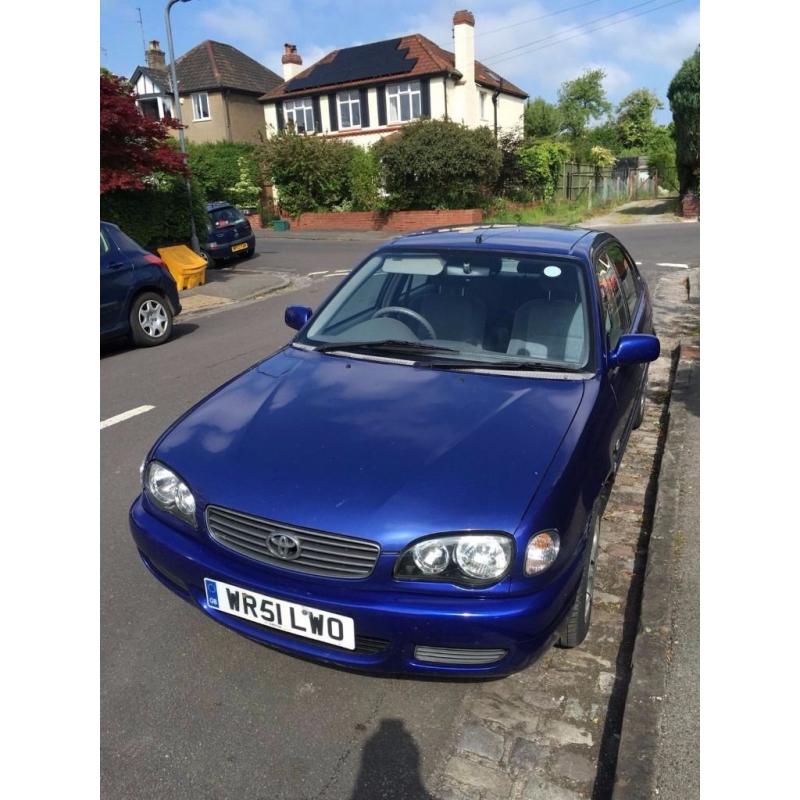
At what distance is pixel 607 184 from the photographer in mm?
37000

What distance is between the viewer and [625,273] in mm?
4883

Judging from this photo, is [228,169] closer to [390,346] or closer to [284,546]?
[390,346]

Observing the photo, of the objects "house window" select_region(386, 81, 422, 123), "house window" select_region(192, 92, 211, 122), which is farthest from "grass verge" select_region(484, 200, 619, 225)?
"house window" select_region(192, 92, 211, 122)

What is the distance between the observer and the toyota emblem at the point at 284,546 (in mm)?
2348

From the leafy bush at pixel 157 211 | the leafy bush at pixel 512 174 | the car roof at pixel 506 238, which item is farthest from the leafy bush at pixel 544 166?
the car roof at pixel 506 238

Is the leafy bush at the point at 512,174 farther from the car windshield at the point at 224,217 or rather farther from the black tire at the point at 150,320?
the black tire at the point at 150,320

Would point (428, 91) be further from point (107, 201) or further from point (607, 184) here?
point (107, 201)

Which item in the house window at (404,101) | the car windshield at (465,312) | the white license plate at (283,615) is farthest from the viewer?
the house window at (404,101)

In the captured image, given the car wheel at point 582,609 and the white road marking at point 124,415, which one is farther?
the white road marking at point 124,415

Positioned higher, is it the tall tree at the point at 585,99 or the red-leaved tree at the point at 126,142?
the tall tree at the point at 585,99

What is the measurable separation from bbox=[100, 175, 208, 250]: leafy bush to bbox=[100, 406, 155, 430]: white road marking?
8.54 m

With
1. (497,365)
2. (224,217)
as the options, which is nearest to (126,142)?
(224,217)

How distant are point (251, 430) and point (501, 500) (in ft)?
3.67

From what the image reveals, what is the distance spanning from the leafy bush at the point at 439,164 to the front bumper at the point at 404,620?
82.0 feet
